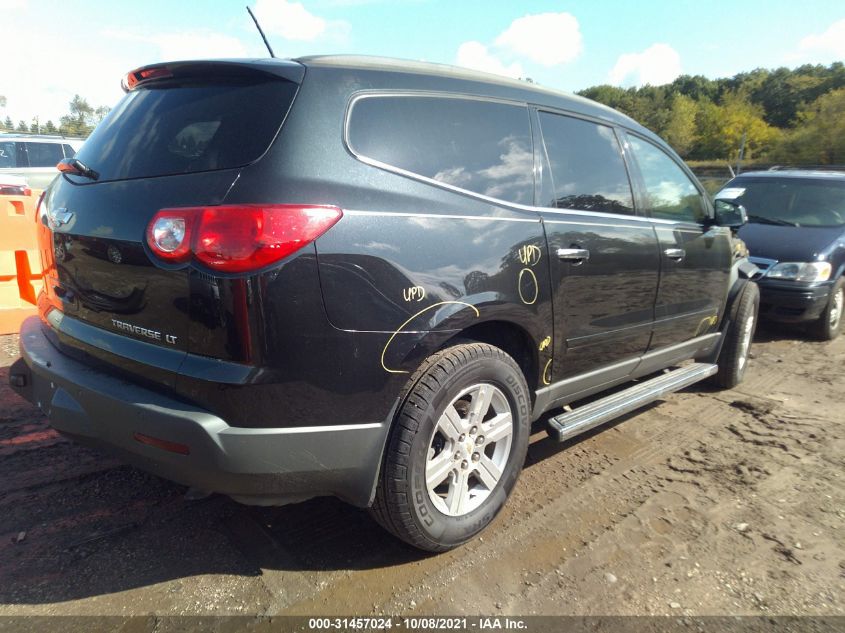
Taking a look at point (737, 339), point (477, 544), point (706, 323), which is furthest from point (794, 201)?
point (477, 544)

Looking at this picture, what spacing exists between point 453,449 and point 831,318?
5.83 meters

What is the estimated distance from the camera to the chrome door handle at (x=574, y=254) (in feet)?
9.19

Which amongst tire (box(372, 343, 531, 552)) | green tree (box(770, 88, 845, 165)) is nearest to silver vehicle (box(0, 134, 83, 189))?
tire (box(372, 343, 531, 552))

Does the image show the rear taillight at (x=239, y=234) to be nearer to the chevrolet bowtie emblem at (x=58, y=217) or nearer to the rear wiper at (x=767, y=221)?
the chevrolet bowtie emblem at (x=58, y=217)

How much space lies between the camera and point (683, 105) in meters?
54.6

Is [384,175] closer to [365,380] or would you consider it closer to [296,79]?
[296,79]

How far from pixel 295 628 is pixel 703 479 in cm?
230

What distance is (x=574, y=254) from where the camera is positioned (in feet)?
9.39

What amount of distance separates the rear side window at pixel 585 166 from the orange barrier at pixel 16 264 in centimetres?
442

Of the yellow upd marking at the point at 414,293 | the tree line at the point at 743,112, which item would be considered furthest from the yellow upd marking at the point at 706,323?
the tree line at the point at 743,112

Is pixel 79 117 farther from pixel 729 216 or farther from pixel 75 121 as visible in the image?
pixel 729 216

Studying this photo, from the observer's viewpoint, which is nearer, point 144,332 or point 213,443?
point 213,443

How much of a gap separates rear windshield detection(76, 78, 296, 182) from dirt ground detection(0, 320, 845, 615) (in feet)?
4.91

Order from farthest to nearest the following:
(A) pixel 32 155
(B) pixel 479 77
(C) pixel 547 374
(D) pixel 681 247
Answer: (A) pixel 32 155, (D) pixel 681 247, (C) pixel 547 374, (B) pixel 479 77
